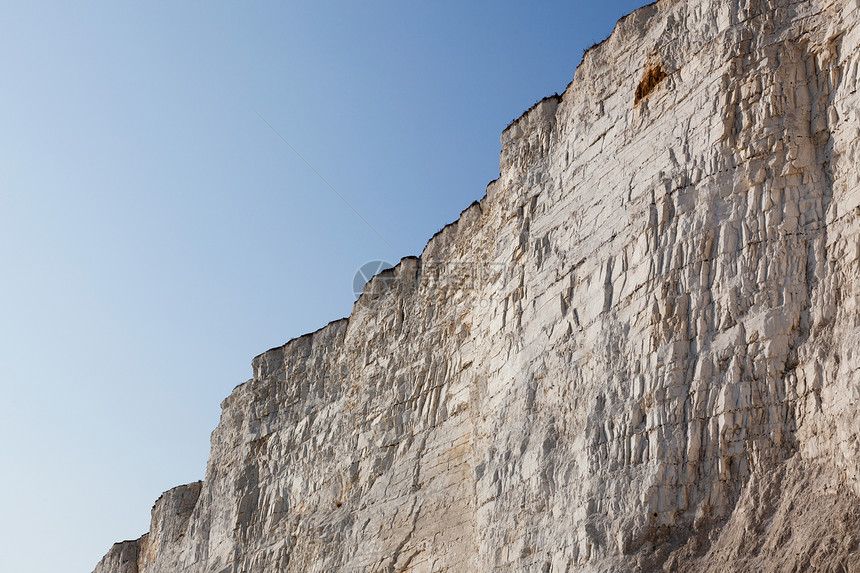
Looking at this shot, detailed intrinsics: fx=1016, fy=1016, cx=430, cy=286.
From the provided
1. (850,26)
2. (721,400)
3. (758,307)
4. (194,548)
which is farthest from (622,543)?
(194,548)

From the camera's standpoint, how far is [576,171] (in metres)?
14.1

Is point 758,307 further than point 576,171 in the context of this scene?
No

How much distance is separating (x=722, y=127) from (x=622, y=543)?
186 inches

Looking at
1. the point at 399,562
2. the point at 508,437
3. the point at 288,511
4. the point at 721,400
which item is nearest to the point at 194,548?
the point at 288,511

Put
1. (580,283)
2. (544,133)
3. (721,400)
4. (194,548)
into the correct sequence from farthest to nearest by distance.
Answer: (194,548) < (544,133) < (580,283) < (721,400)

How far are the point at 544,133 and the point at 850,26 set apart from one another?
5458mm

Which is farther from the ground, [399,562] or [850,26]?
[850,26]

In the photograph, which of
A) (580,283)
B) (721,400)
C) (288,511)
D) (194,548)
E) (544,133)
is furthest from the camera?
(194,548)

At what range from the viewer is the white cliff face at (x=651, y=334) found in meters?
9.84

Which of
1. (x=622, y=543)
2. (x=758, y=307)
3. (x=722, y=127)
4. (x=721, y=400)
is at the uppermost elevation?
(x=722, y=127)

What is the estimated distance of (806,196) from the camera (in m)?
10.5

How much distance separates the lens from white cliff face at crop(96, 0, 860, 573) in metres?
9.84

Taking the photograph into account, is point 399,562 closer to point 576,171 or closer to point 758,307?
point 576,171

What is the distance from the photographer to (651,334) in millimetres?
11391
